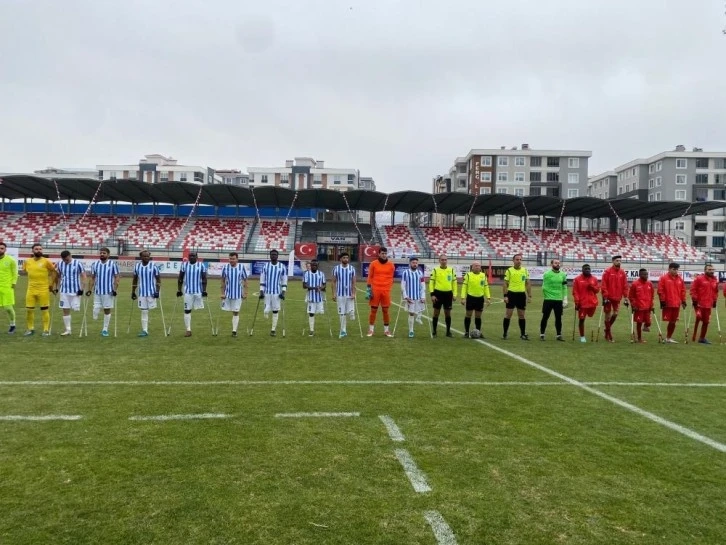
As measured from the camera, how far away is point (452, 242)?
49906 millimetres

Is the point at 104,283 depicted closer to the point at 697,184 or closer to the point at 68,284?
the point at 68,284

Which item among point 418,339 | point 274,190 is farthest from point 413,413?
point 274,190

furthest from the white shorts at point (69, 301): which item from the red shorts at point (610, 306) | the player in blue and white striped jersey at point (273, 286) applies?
the red shorts at point (610, 306)

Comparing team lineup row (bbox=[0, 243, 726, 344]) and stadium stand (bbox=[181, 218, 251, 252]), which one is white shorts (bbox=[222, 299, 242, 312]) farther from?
stadium stand (bbox=[181, 218, 251, 252])

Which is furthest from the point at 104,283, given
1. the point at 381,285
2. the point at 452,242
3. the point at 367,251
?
the point at 452,242

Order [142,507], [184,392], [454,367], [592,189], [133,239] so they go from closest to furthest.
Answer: [142,507] < [184,392] < [454,367] < [133,239] < [592,189]

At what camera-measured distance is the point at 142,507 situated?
3680 millimetres

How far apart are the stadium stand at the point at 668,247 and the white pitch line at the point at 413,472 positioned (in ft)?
170

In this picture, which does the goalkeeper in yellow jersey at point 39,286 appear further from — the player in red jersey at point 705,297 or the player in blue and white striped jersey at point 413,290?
the player in red jersey at point 705,297

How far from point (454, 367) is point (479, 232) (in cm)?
4489

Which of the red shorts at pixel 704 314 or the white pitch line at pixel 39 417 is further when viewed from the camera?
the red shorts at pixel 704 314

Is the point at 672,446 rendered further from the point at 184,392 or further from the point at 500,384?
the point at 184,392

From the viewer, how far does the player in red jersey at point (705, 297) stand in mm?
12680

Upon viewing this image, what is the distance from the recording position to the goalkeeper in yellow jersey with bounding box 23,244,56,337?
11.7 metres
